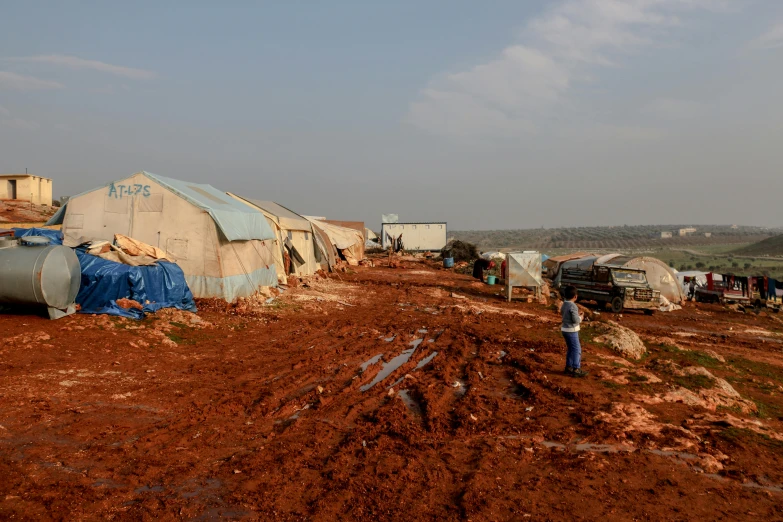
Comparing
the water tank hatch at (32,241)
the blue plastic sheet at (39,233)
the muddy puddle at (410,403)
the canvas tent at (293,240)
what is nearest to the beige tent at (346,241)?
the canvas tent at (293,240)

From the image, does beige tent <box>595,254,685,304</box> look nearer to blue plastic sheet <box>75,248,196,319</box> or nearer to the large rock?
the large rock

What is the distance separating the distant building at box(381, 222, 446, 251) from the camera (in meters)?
55.6

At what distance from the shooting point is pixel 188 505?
4691 mm

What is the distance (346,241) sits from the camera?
36.8 meters

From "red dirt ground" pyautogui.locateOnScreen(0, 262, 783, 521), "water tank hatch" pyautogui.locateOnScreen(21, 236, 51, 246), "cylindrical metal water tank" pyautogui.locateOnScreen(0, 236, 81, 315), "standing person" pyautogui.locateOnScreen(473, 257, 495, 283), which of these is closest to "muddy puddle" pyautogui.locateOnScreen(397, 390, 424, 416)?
"red dirt ground" pyautogui.locateOnScreen(0, 262, 783, 521)

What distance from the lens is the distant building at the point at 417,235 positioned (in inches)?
2188

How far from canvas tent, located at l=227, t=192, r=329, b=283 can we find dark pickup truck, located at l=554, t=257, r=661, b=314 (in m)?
12.6

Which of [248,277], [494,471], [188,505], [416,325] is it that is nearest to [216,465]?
[188,505]

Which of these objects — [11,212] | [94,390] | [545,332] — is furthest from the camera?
[11,212]

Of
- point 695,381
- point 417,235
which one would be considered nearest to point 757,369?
point 695,381

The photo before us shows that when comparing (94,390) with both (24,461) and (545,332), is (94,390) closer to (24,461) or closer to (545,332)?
(24,461)

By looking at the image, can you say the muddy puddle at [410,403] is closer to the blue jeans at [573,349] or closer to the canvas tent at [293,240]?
the blue jeans at [573,349]

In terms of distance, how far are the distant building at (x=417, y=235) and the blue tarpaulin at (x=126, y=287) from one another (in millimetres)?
41820

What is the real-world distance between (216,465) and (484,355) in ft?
23.4
